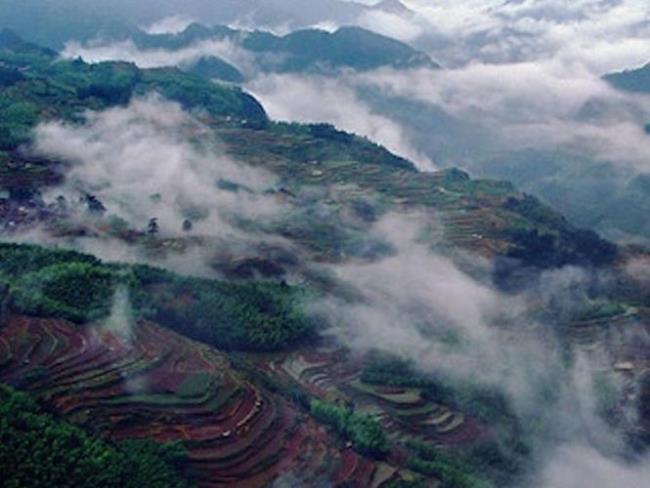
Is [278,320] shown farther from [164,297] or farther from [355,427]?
[355,427]

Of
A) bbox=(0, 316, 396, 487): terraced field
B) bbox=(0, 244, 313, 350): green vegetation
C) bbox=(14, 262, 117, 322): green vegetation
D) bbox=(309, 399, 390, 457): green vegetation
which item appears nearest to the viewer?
bbox=(0, 316, 396, 487): terraced field

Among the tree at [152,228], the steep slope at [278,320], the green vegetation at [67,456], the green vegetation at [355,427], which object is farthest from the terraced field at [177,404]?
the tree at [152,228]

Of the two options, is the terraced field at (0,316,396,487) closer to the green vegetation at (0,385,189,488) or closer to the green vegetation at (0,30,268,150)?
the green vegetation at (0,385,189,488)

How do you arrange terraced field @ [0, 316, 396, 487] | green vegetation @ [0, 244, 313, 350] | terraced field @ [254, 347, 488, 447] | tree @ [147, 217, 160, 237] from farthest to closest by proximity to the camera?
1. tree @ [147, 217, 160, 237]
2. green vegetation @ [0, 244, 313, 350]
3. terraced field @ [254, 347, 488, 447]
4. terraced field @ [0, 316, 396, 487]

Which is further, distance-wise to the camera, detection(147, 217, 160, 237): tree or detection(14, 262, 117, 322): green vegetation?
detection(147, 217, 160, 237): tree

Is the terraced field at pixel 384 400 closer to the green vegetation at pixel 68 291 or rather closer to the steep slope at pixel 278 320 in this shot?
the steep slope at pixel 278 320

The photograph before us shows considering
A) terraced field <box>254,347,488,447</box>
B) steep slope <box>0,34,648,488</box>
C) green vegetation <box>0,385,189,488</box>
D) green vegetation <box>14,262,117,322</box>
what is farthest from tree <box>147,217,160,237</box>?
green vegetation <box>0,385,189,488</box>

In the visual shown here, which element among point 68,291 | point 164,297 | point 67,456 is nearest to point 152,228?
point 164,297
